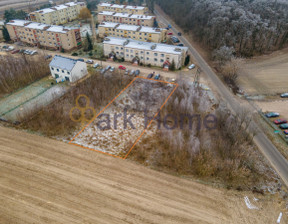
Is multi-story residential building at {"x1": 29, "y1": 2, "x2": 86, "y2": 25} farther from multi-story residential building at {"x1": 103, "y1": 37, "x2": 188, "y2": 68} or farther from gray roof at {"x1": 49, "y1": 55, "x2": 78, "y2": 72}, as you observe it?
gray roof at {"x1": 49, "y1": 55, "x2": 78, "y2": 72}

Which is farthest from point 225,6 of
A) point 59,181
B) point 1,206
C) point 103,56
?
point 1,206

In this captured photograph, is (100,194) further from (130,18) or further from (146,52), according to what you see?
(130,18)

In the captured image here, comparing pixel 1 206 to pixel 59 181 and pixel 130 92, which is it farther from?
pixel 130 92

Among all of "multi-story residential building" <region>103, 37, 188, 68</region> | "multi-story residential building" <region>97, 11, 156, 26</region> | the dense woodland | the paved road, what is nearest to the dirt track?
the paved road

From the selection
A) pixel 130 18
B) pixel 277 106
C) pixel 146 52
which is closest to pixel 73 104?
pixel 146 52

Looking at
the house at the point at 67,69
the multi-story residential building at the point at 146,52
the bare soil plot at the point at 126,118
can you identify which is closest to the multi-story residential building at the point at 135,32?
the multi-story residential building at the point at 146,52

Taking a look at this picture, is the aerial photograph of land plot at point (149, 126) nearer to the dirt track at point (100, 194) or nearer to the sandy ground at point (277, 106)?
the dirt track at point (100, 194)
